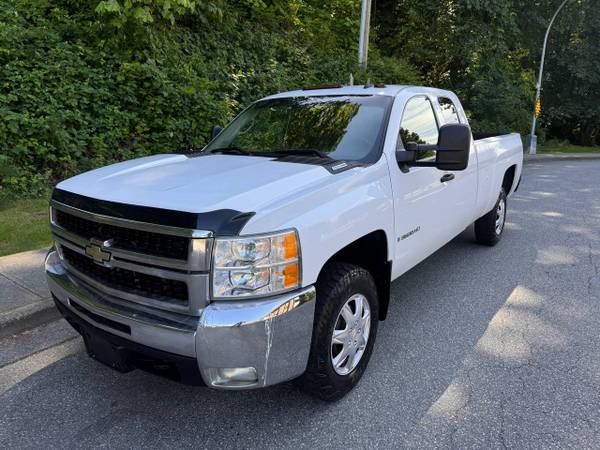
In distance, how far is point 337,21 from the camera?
16.0 m

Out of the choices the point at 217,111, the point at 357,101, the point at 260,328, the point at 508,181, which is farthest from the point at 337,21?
the point at 260,328

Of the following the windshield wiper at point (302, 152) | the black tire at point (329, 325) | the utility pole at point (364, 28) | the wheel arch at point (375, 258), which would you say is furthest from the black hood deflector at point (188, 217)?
the utility pole at point (364, 28)

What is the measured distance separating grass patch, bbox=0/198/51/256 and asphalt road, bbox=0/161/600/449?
1.80m

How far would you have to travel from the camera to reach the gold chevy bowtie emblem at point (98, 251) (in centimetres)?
248

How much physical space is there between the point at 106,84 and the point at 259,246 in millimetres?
7509

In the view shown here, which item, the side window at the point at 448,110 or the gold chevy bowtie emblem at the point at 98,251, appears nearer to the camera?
the gold chevy bowtie emblem at the point at 98,251

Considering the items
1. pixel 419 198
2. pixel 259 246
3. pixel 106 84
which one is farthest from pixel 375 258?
pixel 106 84

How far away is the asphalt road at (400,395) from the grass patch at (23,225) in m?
1.80

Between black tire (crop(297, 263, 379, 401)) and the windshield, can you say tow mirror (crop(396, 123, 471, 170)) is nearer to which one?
the windshield

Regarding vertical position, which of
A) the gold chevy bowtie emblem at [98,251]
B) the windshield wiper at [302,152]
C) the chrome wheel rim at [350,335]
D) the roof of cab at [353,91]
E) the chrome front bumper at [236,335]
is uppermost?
the roof of cab at [353,91]

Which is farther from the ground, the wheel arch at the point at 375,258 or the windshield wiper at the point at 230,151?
the windshield wiper at the point at 230,151

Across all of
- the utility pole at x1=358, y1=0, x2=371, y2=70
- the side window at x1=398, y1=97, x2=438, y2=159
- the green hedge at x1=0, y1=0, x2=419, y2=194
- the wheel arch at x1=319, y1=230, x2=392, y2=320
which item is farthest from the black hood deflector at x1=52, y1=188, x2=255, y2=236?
the utility pole at x1=358, y1=0, x2=371, y2=70

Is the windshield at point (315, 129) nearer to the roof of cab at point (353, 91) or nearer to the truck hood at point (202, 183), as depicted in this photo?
the roof of cab at point (353, 91)

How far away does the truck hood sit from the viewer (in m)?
2.35
